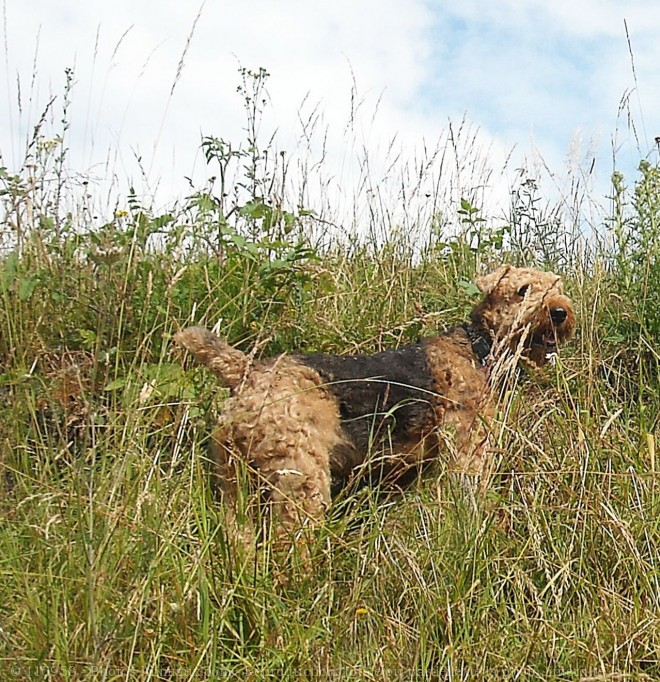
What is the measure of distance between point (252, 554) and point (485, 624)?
75 centimetres

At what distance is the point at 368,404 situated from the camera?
3.58 metres

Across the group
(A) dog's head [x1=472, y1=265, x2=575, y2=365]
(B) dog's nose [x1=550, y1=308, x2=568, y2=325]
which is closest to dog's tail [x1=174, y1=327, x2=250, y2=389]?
(A) dog's head [x1=472, y1=265, x2=575, y2=365]

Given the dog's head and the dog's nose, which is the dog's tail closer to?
the dog's head

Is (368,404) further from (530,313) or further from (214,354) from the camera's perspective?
(530,313)

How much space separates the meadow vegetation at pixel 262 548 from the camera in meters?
2.22

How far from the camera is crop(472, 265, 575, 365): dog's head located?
3934mm

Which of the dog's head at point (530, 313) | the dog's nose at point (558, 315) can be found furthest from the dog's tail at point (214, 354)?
the dog's nose at point (558, 315)

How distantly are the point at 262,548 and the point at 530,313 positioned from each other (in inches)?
69.7

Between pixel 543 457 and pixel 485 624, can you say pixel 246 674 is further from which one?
pixel 543 457

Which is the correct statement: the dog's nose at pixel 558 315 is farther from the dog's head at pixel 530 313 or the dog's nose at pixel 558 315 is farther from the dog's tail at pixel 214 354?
the dog's tail at pixel 214 354

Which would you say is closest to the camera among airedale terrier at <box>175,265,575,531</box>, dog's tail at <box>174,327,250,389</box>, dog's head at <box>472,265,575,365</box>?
airedale terrier at <box>175,265,575,531</box>

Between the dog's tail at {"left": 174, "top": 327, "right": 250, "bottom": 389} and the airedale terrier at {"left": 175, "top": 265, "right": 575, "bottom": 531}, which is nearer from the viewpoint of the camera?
the airedale terrier at {"left": 175, "top": 265, "right": 575, "bottom": 531}

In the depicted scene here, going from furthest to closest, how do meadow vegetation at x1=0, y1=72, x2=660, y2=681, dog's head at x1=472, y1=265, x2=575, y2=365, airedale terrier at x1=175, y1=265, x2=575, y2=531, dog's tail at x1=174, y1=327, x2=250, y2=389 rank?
dog's head at x1=472, y1=265, x2=575, y2=365 < dog's tail at x1=174, y1=327, x2=250, y2=389 < airedale terrier at x1=175, y1=265, x2=575, y2=531 < meadow vegetation at x1=0, y1=72, x2=660, y2=681

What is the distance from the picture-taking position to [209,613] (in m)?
2.24
